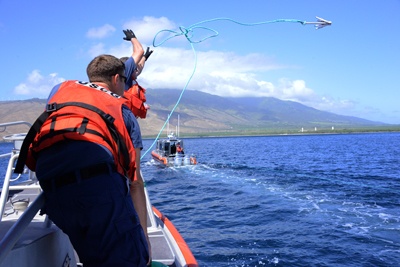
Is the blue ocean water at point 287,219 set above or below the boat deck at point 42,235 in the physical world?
below

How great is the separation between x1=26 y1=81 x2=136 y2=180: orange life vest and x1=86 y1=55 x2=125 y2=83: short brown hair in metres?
0.16

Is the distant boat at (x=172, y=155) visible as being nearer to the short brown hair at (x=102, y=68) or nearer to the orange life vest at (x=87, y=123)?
the short brown hair at (x=102, y=68)

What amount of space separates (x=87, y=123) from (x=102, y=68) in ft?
1.86

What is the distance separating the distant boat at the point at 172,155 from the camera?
111 ft

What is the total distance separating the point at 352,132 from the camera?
645 ft

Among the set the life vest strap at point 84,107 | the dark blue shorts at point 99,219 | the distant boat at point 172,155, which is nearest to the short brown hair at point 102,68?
the life vest strap at point 84,107

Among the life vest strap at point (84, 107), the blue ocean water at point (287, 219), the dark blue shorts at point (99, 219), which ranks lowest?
the blue ocean water at point (287, 219)

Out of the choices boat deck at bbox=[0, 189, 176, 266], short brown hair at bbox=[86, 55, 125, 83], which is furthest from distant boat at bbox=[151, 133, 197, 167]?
short brown hair at bbox=[86, 55, 125, 83]

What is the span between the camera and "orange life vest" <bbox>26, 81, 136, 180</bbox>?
2.22 metres

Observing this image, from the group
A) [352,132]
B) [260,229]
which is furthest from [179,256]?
[352,132]

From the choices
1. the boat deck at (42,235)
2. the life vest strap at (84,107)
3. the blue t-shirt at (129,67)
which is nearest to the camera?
the life vest strap at (84,107)

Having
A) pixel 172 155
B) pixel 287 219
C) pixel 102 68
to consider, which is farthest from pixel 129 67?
pixel 172 155

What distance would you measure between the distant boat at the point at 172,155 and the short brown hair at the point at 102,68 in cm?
3115

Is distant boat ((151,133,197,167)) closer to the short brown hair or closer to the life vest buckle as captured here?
the short brown hair
